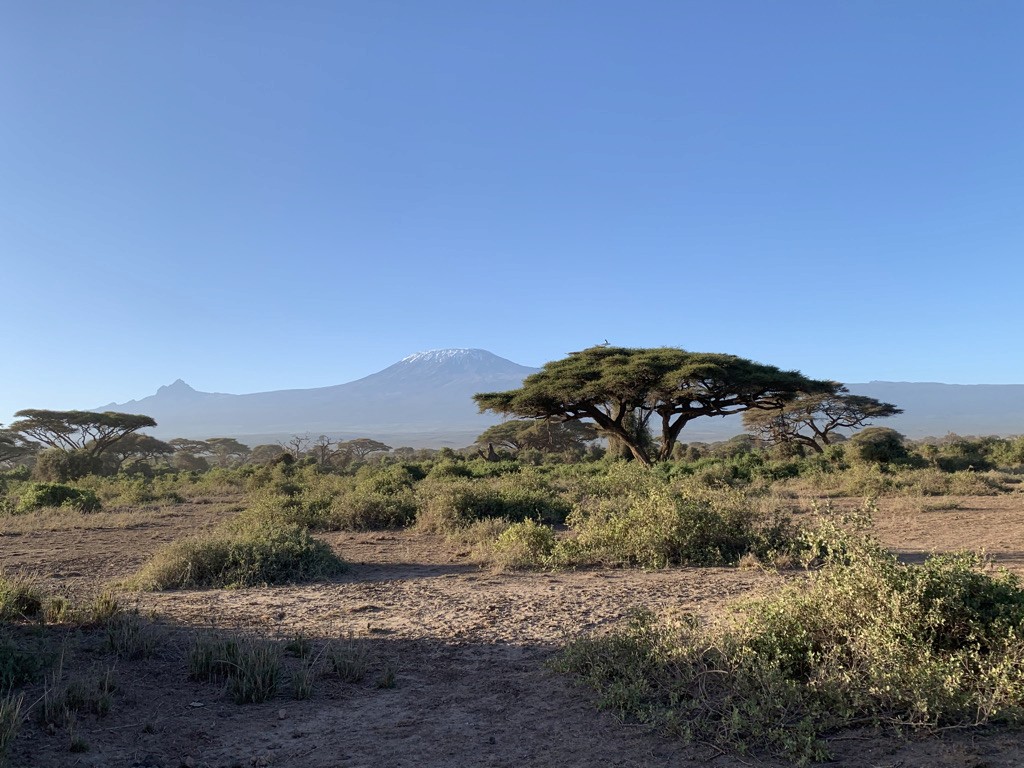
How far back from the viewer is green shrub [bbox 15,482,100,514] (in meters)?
15.7

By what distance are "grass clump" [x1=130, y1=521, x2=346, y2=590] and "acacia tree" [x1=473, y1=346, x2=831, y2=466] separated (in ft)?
48.6

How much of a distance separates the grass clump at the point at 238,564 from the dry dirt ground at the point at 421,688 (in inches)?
15.4

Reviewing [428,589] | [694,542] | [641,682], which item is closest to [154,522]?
[428,589]

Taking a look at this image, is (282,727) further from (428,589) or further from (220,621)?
(428,589)

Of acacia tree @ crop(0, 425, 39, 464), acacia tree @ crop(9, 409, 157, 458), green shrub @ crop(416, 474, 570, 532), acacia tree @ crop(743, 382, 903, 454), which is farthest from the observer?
acacia tree @ crop(0, 425, 39, 464)

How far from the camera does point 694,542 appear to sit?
27.4ft

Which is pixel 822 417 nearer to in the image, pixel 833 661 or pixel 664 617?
pixel 664 617

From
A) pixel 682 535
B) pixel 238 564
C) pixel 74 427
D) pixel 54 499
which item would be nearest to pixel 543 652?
pixel 682 535

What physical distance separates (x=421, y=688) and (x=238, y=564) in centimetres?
427

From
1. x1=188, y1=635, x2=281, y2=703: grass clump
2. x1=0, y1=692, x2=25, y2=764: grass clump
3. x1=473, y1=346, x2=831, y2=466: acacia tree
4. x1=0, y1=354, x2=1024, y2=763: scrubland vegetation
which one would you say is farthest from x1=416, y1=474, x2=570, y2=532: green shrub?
x1=473, y1=346, x2=831, y2=466: acacia tree

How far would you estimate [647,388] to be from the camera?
22500mm

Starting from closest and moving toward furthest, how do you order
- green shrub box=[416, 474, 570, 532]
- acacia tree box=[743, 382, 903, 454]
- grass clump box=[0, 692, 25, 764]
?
grass clump box=[0, 692, 25, 764], green shrub box=[416, 474, 570, 532], acacia tree box=[743, 382, 903, 454]

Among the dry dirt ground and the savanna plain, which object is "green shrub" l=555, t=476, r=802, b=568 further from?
the dry dirt ground

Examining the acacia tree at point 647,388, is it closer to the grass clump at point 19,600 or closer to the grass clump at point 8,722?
the grass clump at point 19,600
